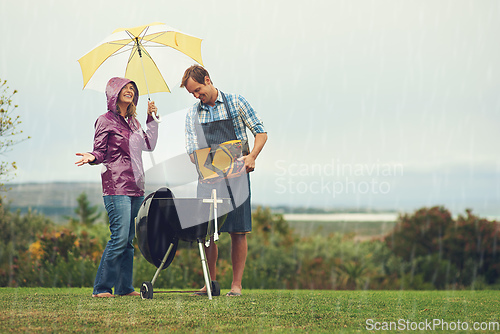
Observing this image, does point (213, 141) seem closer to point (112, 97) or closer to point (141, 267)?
point (112, 97)

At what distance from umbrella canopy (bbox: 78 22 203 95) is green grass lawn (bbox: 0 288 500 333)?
2.24m

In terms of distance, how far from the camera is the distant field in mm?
21155

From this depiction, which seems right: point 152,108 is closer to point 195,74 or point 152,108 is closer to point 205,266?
point 195,74

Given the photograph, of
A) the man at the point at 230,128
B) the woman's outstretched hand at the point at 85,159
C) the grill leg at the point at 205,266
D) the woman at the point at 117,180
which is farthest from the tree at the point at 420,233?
the woman's outstretched hand at the point at 85,159

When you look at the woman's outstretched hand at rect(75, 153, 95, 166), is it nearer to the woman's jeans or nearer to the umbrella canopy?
the woman's jeans

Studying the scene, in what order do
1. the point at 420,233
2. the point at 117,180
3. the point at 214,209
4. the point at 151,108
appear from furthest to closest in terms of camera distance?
1. the point at 420,233
2. the point at 151,108
3. the point at 117,180
4. the point at 214,209

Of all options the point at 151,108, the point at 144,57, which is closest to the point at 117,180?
the point at 151,108

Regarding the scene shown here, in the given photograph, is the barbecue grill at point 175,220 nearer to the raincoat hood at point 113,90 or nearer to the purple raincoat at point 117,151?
the purple raincoat at point 117,151

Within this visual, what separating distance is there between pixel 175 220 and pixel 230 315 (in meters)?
1.07

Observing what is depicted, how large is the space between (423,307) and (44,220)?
57.7 feet

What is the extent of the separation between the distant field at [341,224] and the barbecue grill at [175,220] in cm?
1556

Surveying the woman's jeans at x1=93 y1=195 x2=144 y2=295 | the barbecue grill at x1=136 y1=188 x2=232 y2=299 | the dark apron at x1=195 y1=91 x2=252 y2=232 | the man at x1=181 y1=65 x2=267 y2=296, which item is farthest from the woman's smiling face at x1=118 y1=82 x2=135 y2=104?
the barbecue grill at x1=136 y1=188 x2=232 y2=299

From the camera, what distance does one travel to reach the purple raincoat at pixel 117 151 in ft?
14.9

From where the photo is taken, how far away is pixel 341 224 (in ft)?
Result: 75.8
